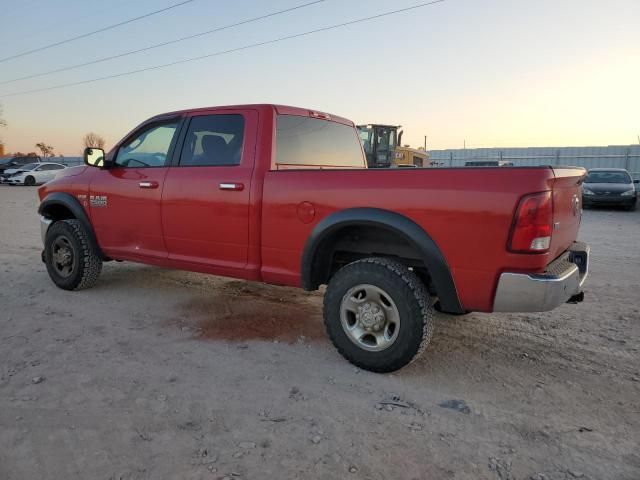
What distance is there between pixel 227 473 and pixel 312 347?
1636mm

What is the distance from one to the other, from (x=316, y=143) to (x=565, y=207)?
2.32 metres

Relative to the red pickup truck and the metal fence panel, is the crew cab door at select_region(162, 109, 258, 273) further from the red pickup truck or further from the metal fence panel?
the metal fence panel

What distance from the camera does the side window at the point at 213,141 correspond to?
4086 mm

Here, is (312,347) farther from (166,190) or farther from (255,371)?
(166,190)

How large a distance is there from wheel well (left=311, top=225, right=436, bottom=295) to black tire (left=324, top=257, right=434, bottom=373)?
0.19 m

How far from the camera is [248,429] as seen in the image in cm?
259

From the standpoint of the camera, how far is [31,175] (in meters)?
27.7

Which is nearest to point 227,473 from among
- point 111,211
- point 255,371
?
point 255,371

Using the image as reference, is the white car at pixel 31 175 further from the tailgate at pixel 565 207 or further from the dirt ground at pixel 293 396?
the tailgate at pixel 565 207

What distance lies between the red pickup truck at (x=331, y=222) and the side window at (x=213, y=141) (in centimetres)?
1

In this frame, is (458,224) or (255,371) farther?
(255,371)

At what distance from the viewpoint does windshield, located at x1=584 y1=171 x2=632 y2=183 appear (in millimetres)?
16750

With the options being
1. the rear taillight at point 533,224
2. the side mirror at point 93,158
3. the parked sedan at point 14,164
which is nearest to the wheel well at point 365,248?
the rear taillight at point 533,224

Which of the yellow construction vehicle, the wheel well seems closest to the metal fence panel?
the yellow construction vehicle
